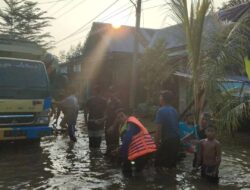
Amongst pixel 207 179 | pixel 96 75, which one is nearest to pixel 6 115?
pixel 207 179

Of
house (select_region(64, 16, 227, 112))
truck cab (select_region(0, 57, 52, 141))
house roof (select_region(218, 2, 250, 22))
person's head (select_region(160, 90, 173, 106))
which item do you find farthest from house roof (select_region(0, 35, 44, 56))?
house (select_region(64, 16, 227, 112))

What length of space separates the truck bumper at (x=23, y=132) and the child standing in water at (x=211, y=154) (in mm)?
4774

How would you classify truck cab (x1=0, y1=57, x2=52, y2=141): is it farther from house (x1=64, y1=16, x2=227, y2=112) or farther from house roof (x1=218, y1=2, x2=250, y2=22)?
house (x1=64, y1=16, x2=227, y2=112)

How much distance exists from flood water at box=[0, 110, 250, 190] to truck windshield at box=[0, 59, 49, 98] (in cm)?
158

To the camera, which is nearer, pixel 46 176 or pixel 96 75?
pixel 46 176

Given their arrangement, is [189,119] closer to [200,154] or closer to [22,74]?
[200,154]

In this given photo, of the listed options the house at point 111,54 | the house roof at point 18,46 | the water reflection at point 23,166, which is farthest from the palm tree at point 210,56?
the house at point 111,54

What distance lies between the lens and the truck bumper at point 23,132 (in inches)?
397

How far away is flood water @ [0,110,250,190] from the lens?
745 cm

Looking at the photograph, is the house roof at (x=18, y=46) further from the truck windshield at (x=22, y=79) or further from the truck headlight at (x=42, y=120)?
the truck headlight at (x=42, y=120)

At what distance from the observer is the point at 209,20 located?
32.1 ft

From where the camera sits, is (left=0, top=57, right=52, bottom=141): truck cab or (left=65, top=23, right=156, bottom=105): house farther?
(left=65, top=23, right=156, bottom=105): house

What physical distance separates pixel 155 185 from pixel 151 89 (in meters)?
16.0

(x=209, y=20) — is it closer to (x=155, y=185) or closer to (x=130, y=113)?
(x=130, y=113)
